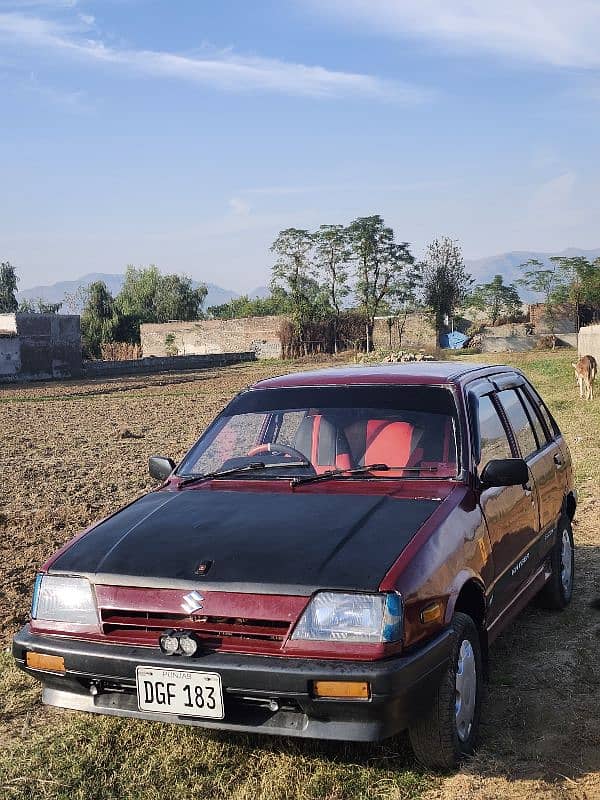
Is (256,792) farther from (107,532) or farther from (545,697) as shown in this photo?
(545,697)

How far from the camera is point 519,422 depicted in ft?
18.2

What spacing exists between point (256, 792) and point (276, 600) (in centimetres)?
87

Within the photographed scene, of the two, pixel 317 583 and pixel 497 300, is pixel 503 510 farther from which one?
pixel 497 300

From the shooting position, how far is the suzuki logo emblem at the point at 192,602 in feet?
11.3

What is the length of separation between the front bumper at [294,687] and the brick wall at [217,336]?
64.1m

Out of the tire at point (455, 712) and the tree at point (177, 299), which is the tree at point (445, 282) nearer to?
the tree at point (177, 299)

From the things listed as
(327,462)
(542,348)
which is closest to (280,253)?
(542,348)

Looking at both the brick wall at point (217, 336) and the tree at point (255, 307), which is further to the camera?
the tree at point (255, 307)

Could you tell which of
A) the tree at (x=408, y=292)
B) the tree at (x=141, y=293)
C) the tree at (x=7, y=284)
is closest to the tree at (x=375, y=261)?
the tree at (x=408, y=292)

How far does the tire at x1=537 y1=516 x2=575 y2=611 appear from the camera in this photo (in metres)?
5.82

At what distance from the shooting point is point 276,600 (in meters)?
3.36

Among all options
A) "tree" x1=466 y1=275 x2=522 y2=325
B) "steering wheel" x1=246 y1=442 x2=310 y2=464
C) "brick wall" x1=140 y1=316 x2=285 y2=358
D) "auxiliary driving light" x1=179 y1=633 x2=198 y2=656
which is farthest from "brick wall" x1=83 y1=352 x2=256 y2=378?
"auxiliary driving light" x1=179 y1=633 x2=198 y2=656

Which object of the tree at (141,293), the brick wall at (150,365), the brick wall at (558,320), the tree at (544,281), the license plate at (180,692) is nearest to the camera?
the license plate at (180,692)

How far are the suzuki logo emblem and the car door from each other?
58.9 inches
